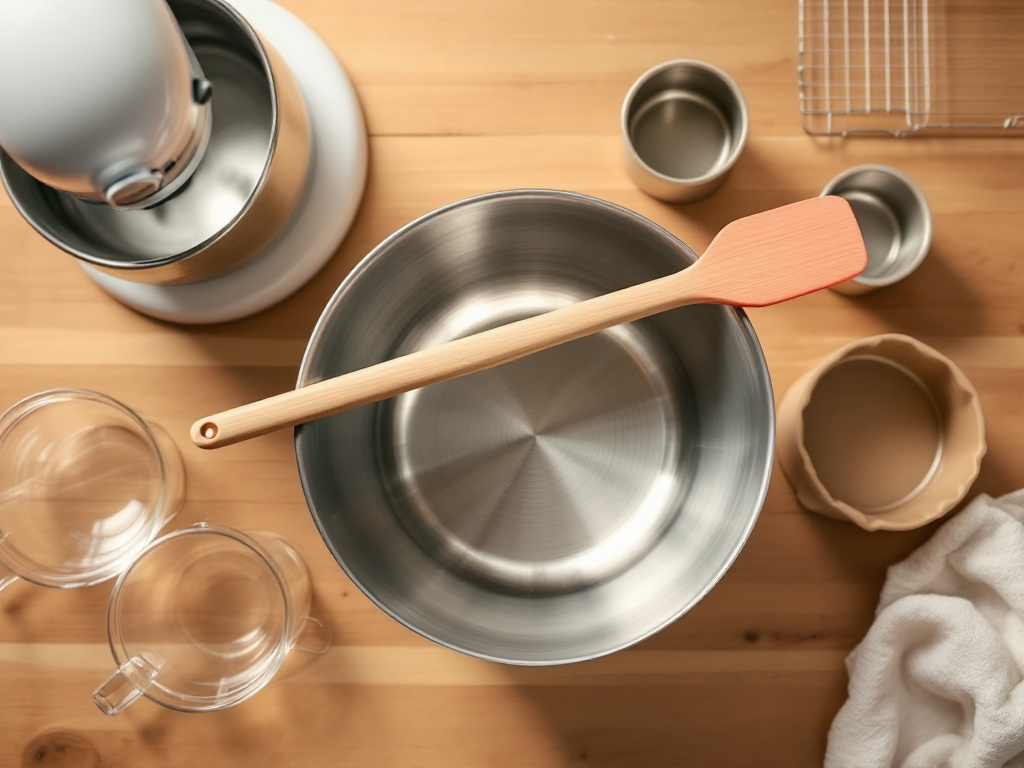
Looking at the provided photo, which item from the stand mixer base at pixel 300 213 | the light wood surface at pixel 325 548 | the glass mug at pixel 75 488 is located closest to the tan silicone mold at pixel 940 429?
the light wood surface at pixel 325 548

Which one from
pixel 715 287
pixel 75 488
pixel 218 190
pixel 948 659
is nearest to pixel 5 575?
pixel 75 488

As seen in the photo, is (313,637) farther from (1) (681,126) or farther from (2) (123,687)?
(1) (681,126)

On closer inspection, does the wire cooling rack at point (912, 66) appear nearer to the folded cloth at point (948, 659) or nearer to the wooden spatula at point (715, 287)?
the wooden spatula at point (715, 287)

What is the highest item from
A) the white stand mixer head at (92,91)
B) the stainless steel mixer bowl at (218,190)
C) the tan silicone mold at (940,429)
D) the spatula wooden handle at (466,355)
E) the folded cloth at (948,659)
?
the white stand mixer head at (92,91)

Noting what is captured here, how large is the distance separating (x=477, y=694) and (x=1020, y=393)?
0.53 metres

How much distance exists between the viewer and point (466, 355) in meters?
0.54

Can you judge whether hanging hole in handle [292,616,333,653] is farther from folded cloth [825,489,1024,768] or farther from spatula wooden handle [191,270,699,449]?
folded cloth [825,489,1024,768]

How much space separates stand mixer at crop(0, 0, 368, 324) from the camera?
0.46 meters

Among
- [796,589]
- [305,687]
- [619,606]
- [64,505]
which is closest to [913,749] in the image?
[796,589]

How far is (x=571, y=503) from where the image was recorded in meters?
0.68

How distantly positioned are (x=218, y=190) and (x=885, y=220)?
0.56 metres

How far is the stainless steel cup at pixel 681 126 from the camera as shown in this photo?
655mm

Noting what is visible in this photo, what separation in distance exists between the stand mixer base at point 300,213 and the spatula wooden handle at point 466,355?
0.15m

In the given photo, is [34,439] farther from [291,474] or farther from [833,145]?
[833,145]
